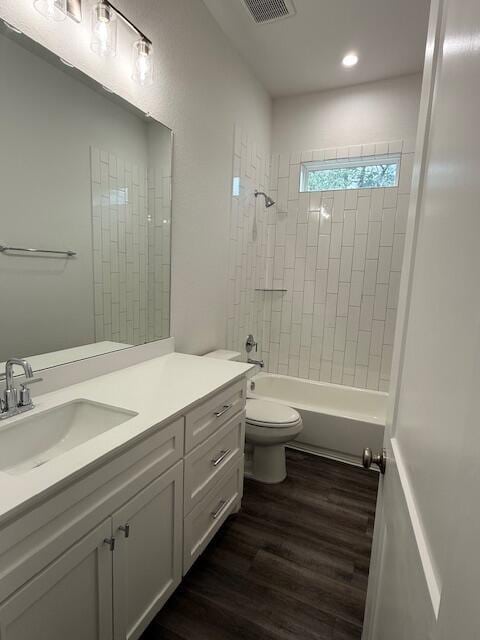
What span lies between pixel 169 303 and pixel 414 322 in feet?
4.92

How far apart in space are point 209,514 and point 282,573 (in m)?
0.42

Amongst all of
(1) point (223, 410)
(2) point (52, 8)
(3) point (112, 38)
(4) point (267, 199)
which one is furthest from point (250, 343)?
(2) point (52, 8)

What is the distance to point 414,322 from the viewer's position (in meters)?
0.72

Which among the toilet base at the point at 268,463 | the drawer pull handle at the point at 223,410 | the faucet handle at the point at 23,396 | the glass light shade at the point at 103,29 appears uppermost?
the glass light shade at the point at 103,29

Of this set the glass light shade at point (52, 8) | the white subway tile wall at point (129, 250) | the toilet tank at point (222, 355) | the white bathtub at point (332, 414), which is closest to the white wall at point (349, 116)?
the white subway tile wall at point (129, 250)

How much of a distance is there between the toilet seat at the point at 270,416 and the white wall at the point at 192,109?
0.54 metres

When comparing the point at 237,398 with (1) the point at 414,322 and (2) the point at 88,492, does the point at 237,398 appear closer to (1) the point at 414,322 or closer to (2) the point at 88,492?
(2) the point at 88,492

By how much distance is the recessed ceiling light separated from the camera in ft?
7.95

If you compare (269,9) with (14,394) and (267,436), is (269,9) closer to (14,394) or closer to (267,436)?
(14,394)

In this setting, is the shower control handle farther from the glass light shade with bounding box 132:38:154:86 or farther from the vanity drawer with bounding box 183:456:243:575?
the glass light shade with bounding box 132:38:154:86

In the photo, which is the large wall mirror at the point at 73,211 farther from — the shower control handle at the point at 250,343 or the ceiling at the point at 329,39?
the shower control handle at the point at 250,343

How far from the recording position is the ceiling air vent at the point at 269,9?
1.93 metres

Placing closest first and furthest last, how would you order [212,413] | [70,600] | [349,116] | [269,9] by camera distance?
1. [70,600]
2. [212,413]
3. [269,9]
4. [349,116]

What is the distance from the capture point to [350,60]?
2.48 metres
